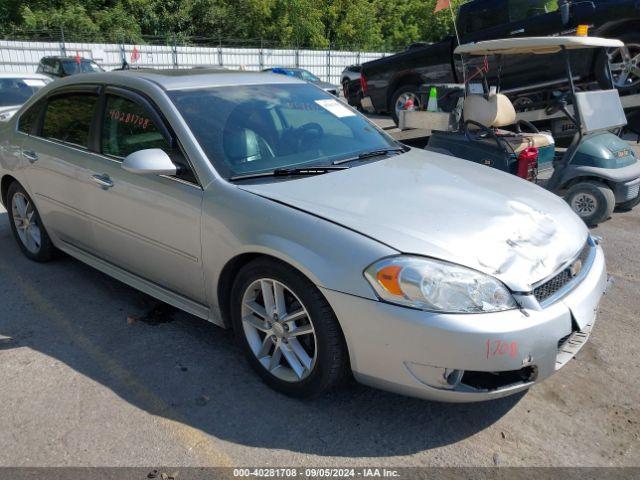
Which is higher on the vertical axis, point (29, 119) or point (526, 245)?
point (29, 119)

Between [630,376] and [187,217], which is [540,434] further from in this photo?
[187,217]

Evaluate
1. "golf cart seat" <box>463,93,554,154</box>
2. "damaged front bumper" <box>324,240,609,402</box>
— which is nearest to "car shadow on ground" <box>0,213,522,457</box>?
"damaged front bumper" <box>324,240,609,402</box>

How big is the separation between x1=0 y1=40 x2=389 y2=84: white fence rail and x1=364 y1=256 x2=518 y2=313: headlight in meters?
23.4

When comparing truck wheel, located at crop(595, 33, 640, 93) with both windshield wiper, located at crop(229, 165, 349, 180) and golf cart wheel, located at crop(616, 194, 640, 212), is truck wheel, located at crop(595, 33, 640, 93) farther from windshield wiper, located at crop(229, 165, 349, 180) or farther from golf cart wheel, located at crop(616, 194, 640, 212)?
windshield wiper, located at crop(229, 165, 349, 180)

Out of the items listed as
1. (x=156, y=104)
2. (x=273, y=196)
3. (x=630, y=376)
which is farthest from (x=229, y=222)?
(x=630, y=376)

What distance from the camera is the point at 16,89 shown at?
9469mm

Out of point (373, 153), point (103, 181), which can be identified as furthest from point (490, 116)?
point (103, 181)

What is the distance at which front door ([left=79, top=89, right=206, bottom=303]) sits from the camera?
3203 millimetres

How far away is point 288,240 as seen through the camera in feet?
8.82

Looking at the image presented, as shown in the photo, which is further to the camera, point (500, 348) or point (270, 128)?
point (270, 128)

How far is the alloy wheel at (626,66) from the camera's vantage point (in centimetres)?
852

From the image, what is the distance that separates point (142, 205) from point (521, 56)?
22.9 ft

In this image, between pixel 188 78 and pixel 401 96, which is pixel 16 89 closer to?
pixel 188 78

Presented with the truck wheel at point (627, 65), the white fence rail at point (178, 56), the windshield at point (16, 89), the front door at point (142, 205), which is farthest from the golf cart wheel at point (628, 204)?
the white fence rail at point (178, 56)
